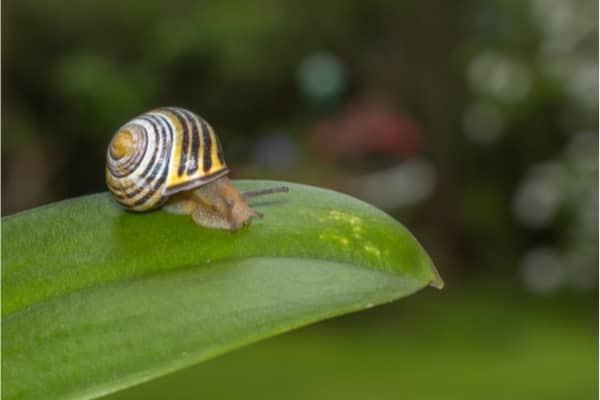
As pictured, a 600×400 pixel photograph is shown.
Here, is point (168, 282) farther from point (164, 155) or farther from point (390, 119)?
point (390, 119)

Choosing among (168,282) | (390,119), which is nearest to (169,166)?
(168,282)

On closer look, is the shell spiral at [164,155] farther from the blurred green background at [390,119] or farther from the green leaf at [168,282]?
the blurred green background at [390,119]

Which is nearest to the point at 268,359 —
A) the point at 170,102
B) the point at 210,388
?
the point at 210,388

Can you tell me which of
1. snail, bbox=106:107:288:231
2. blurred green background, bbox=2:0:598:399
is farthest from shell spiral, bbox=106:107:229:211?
blurred green background, bbox=2:0:598:399

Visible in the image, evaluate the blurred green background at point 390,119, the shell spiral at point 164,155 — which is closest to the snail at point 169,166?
the shell spiral at point 164,155

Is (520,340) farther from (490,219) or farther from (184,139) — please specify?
(184,139)
